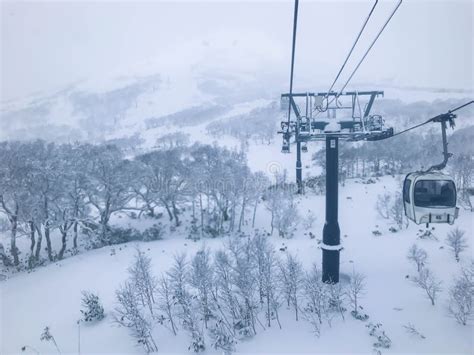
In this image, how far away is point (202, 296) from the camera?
1638 centimetres

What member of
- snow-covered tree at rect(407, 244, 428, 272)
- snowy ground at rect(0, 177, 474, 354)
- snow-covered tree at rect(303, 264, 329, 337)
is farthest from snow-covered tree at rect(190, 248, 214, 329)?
snow-covered tree at rect(407, 244, 428, 272)

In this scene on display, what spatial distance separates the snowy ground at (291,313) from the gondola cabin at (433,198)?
626cm

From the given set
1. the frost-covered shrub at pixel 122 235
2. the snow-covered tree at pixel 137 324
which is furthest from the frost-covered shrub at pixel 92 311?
the frost-covered shrub at pixel 122 235

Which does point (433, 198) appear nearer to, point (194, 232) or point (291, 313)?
point (291, 313)

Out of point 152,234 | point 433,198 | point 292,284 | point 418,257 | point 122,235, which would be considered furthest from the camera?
point 122,235

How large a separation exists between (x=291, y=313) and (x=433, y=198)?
9189mm

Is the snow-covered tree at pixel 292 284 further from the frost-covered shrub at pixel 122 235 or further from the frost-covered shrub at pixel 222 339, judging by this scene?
the frost-covered shrub at pixel 122 235

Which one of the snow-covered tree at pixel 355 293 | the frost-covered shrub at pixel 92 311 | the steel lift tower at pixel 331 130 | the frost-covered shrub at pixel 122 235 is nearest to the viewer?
the steel lift tower at pixel 331 130

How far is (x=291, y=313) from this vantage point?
1579 cm

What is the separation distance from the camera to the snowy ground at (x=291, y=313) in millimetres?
13570

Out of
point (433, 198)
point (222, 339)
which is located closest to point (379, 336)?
point (433, 198)

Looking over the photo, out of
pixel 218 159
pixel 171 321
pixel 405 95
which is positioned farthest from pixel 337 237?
pixel 405 95

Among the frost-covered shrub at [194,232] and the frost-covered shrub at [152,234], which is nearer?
the frost-covered shrub at [194,232]

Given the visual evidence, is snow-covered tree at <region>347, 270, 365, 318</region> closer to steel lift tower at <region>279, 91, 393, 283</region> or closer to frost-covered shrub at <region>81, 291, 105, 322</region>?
steel lift tower at <region>279, 91, 393, 283</region>
